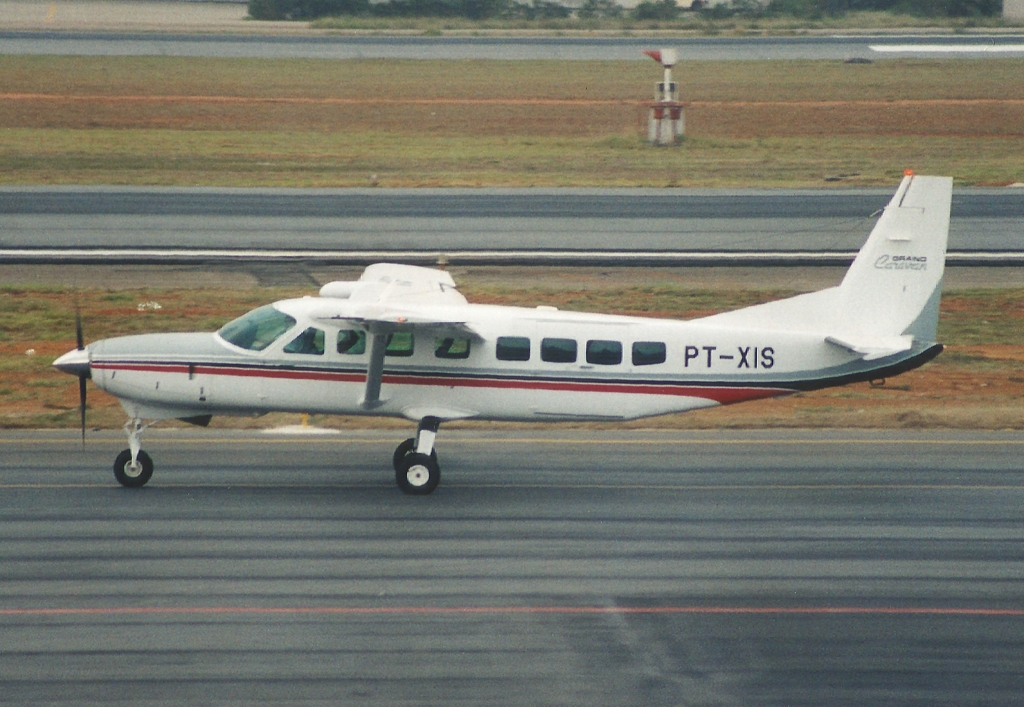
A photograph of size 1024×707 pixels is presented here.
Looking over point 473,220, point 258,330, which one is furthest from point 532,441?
point 473,220

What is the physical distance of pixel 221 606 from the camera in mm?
14000

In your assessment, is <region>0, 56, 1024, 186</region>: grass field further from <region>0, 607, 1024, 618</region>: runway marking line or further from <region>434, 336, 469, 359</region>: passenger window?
<region>0, 607, 1024, 618</region>: runway marking line

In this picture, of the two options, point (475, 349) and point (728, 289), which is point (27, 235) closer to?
point (728, 289)

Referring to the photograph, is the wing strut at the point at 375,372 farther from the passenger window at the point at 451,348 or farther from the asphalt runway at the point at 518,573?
the asphalt runway at the point at 518,573

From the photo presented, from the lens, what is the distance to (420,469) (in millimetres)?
17750

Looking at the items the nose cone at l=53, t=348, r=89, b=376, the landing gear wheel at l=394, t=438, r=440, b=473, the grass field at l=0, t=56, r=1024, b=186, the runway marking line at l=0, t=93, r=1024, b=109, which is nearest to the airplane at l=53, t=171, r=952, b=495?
the nose cone at l=53, t=348, r=89, b=376

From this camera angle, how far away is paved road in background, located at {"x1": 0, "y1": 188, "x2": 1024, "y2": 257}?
3659cm

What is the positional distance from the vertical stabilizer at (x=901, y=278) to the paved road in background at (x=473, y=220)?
1804 cm

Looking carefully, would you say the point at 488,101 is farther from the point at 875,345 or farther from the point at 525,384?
the point at 875,345

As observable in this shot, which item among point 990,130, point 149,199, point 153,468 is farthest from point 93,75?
point 153,468

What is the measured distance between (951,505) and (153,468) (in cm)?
1096

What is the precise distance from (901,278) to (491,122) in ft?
142

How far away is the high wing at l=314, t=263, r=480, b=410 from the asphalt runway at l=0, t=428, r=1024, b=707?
2060 millimetres

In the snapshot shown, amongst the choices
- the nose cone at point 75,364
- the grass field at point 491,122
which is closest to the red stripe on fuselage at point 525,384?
the nose cone at point 75,364
